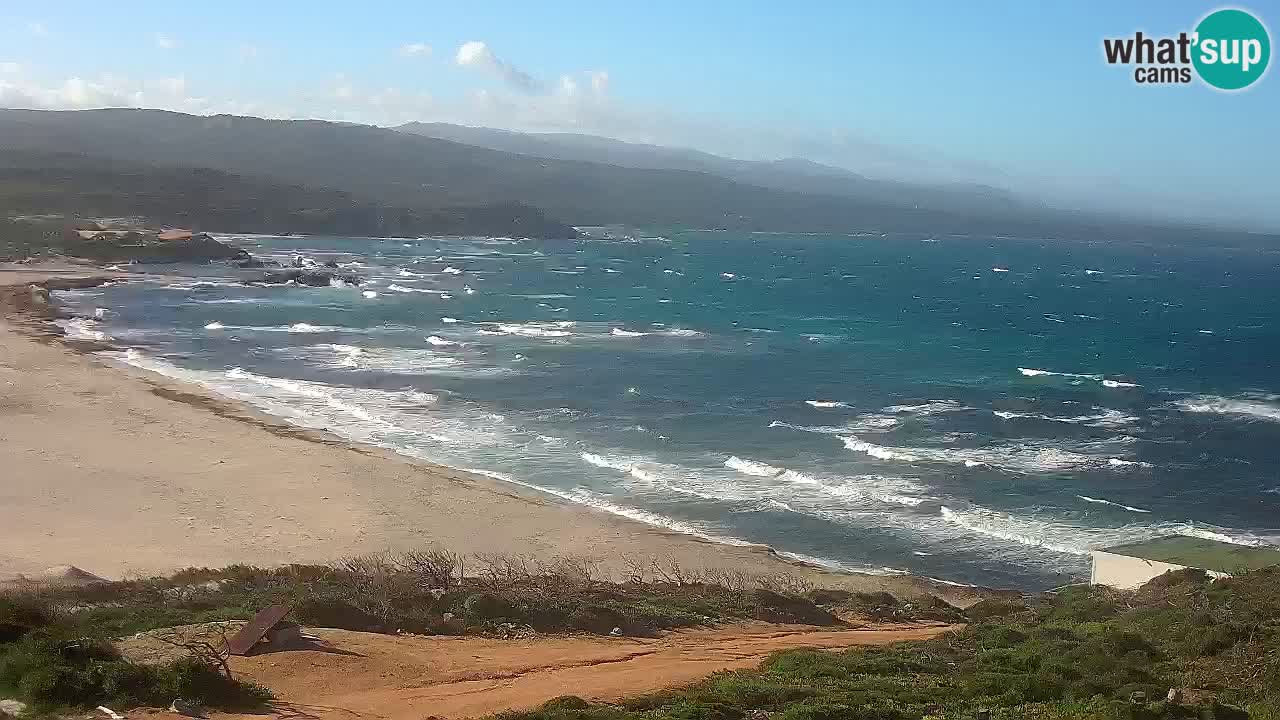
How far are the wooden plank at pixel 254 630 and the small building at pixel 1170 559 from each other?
17230 millimetres

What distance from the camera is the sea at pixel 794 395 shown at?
31297mm

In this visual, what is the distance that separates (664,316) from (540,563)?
163ft

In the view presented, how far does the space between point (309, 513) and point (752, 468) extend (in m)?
14.4

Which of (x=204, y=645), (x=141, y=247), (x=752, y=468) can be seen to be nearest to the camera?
(x=204, y=645)

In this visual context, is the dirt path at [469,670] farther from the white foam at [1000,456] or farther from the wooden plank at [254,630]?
the white foam at [1000,456]

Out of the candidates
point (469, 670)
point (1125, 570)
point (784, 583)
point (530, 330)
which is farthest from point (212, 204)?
point (469, 670)

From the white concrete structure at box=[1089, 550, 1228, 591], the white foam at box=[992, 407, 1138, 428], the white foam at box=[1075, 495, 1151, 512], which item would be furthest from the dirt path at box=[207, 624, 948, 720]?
the white foam at box=[992, 407, 1138, 428]

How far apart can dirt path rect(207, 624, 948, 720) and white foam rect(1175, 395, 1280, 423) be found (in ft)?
117

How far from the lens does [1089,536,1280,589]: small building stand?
75.7 feet

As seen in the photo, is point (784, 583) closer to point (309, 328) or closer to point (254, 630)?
point (254, 630)

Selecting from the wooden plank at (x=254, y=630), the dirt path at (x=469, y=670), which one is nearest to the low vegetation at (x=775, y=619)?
the dirt path at (x=469, y=670)

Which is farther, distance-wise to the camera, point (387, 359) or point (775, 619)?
point (387, 359)

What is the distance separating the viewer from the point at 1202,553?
85.6ft

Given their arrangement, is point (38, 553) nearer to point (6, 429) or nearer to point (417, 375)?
point (6, 429)
